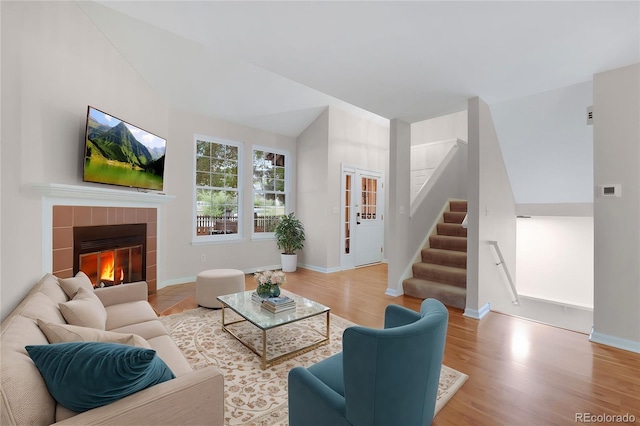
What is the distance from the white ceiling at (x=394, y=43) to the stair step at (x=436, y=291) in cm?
250

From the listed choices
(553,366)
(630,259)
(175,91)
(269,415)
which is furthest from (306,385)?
(175,91)

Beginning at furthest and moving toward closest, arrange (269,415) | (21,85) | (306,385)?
1. (21,85)
2. (269,415)
3. (306,385)

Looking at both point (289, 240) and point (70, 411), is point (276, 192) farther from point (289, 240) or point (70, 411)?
point (70, 411)

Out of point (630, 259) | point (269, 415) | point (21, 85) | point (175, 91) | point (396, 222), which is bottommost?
point (269, 415)

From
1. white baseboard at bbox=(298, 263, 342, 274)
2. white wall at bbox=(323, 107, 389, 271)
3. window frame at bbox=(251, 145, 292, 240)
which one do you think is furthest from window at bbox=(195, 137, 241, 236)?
white wall at bbox=(323, 107, 389, 271)

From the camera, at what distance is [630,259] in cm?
268

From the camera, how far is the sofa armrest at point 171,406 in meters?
1.00

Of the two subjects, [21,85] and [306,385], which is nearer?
[306,385]

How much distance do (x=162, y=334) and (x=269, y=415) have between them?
95 centimetres

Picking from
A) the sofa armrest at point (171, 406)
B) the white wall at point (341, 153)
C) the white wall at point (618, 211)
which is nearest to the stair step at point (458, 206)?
the white wall at point (341, 153)

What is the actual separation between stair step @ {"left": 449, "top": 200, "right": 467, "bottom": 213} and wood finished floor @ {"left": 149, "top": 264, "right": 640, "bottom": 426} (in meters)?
2.29

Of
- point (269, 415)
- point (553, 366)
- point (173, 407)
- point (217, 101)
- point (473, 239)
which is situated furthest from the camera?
point (217, 101)

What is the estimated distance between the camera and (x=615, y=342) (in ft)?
8.95

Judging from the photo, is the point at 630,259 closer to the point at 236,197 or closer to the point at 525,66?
the point at 525,66
